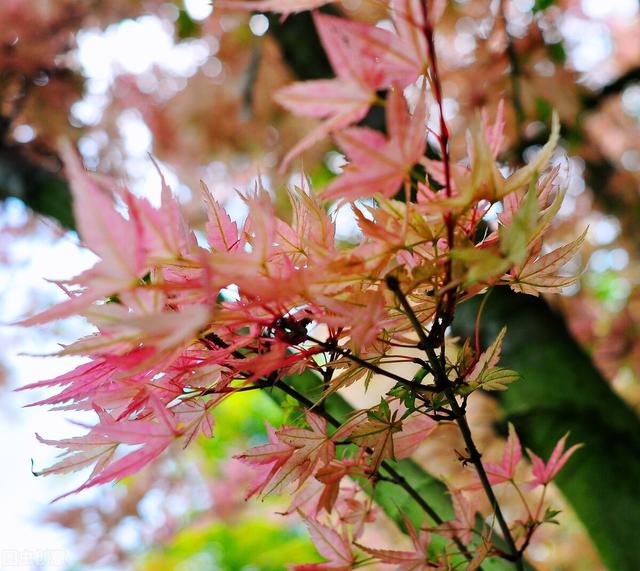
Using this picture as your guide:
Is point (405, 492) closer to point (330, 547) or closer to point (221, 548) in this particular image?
point (330, 547)

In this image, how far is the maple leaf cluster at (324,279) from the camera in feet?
0.59

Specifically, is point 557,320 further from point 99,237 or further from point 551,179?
point 99,237

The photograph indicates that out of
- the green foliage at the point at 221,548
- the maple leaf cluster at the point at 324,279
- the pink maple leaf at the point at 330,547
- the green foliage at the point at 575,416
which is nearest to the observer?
the maple leaf cluster at the point at 324,279

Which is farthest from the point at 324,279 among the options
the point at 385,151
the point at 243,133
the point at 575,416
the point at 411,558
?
the point at 243,133

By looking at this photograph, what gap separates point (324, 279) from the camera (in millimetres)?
199

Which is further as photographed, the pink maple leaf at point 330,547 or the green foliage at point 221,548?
the green foliage at point 221,548

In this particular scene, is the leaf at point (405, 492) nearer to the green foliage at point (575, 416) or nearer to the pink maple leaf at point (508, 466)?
the pink maple leaf at point (508, 466)

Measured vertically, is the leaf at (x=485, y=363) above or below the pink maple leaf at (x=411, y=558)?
above

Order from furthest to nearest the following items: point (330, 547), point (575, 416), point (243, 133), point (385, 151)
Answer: point (243, 133) → point (575, 416) → point (330, 547) → point (385, 151)

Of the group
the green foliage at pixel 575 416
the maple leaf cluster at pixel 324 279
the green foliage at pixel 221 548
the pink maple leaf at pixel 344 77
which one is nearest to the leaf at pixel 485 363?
the maple leaf cluster at pixel 324 279

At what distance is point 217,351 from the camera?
0.22 meters

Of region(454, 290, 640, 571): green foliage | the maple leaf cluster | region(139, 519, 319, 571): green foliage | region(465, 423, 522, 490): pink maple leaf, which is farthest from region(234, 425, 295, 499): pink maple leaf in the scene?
region(139, 519, 319, 571): green foliage

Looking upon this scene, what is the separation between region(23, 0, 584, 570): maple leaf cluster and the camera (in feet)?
0.59

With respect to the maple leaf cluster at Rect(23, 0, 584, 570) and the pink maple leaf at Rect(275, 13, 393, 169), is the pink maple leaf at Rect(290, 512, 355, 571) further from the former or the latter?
→ the pink maple leaf at Rect(275, 13, 393, 169)
